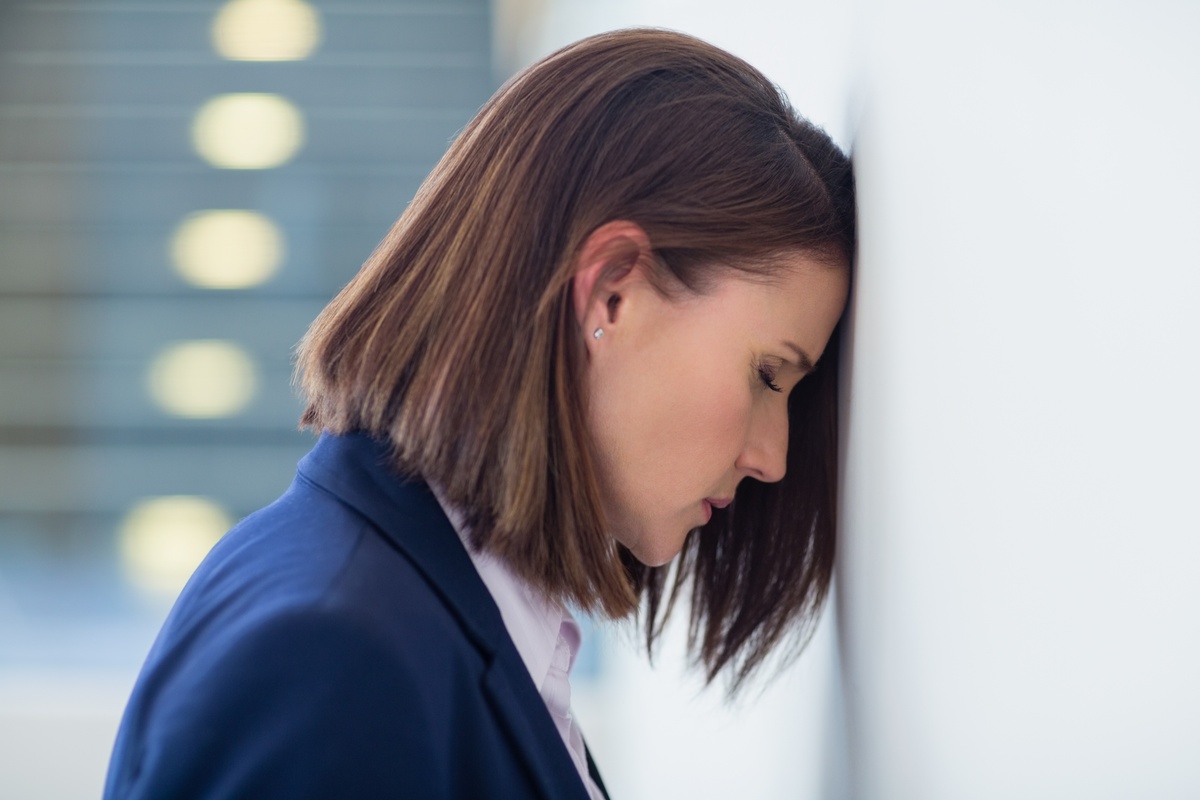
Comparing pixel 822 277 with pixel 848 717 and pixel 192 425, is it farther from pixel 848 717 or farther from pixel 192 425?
pixel 192 425

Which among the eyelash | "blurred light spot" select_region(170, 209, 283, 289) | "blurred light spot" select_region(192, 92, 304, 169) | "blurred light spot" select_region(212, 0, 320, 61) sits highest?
"blurred light spot" select_region(212, 0, 320, 61)

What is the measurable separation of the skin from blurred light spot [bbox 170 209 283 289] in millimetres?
1781

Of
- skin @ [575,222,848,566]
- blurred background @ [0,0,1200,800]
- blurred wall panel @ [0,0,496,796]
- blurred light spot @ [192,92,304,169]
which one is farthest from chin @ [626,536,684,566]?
blurred light spot @ [192,92,304,169]

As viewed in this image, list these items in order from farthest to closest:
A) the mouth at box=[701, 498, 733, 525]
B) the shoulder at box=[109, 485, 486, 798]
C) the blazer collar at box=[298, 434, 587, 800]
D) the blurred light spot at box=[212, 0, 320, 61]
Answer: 1. the blurred light spot at box=[212, 0, 320, 61]
2. the mouth at box=[701, 498, 733, 525]
3. the blazer collar at box=[298, 434, 587, 800]
4. the shoulder at box=[109, 485, 486, 798]

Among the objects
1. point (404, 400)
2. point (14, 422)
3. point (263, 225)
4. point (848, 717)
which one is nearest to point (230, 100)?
point (263, 225)

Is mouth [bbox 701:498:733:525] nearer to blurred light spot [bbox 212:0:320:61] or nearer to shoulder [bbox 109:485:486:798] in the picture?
shoulder [bbox 109:485:486:798]

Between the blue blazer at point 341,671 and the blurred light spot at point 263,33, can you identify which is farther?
the blurred light spot at point 263,33

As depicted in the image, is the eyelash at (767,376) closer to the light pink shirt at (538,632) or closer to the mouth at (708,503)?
the mouth at (708,503)

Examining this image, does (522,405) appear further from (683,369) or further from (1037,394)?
(1037,394)

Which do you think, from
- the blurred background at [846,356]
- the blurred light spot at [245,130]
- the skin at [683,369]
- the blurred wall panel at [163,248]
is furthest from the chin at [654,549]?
the blurred light spot at [245,130]

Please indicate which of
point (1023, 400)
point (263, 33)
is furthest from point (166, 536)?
point (1023, 400)

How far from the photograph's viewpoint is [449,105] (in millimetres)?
2551

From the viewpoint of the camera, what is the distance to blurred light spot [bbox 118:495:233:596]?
8.28 feet

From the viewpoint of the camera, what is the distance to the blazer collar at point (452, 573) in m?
0.80
